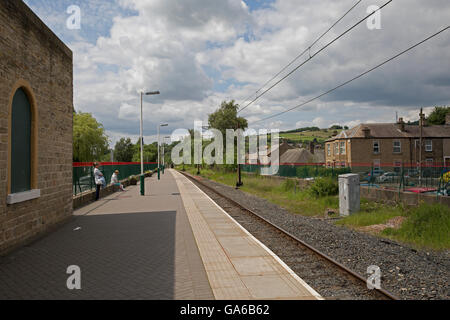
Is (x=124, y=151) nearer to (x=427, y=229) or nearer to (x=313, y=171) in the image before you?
(x=313, y=171)

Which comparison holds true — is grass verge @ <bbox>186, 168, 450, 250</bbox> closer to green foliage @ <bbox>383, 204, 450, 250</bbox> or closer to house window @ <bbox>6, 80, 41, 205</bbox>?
green foliage @ <bbox>383, 204, 450, 250</bbox>

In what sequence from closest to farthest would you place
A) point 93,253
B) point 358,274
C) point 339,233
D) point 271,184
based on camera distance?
point 358,274, point 93,253, point 339,233, point 271,184

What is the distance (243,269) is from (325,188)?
451 inches

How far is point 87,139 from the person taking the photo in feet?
166

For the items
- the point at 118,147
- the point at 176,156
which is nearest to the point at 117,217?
the point at 176,156

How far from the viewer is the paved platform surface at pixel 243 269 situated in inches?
190

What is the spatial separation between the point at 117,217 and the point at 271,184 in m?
16.7

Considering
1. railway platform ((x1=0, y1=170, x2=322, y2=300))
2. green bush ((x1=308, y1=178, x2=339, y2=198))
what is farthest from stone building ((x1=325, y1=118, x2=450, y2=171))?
railway platform ((x1=0, y1=170, x2=322, y2=300))

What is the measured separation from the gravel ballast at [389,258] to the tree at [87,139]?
4612 cm

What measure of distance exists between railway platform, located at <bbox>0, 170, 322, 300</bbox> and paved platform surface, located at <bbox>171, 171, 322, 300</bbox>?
1 cm
